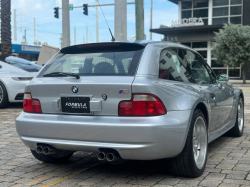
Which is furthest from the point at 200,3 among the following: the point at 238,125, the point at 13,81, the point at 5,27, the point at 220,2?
Result: the point at 238,125

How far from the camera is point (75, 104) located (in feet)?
12.6

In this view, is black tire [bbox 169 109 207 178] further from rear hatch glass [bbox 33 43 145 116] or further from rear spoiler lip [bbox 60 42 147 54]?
rear spoiler lip [bbox 60 42 147 54]

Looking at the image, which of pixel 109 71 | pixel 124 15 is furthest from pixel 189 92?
pixel 124 15

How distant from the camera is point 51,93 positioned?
398 centimetres

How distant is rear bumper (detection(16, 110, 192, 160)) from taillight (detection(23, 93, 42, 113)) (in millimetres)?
147

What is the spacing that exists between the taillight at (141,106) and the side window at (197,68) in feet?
3.99

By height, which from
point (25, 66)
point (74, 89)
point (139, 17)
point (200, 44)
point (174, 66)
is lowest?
point (74, 89)

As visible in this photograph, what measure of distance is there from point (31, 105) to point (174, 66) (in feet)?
5.50

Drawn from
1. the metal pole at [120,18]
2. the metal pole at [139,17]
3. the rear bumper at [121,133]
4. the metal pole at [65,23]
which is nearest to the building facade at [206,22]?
the metal pole at [65,23]

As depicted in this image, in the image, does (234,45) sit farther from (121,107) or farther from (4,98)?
(121,107)

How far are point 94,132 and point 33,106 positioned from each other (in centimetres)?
89

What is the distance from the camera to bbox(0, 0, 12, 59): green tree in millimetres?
17266

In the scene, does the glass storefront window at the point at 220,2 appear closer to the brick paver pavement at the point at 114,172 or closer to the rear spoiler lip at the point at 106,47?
the brick paver pavement at the point at 114,172

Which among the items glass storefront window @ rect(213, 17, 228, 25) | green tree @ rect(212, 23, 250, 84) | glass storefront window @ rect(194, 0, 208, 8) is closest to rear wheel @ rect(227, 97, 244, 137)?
green tree @ rect(212, 23, 250, 84)
